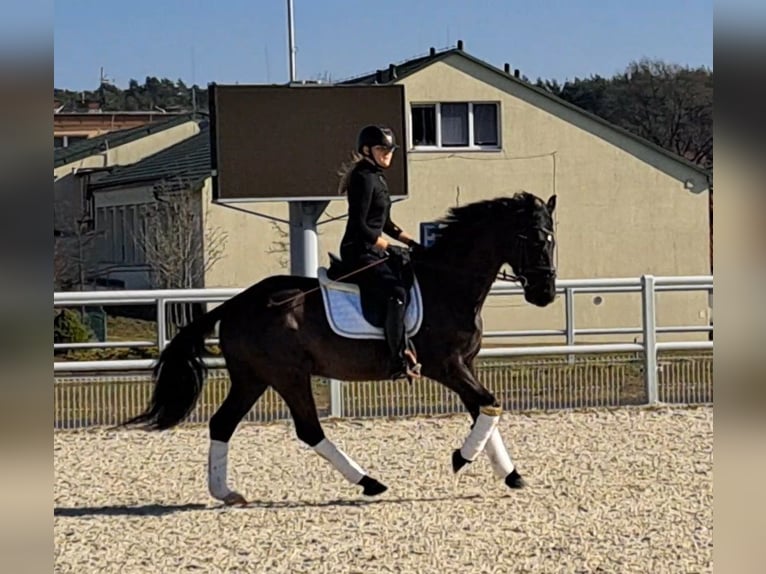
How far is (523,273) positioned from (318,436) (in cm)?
158

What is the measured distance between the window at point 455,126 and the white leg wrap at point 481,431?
821 inches

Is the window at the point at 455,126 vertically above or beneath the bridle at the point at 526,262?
above

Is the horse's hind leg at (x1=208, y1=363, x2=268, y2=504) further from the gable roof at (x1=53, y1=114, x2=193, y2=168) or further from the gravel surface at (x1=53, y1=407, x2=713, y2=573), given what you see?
the gable roof at (x1=53, y1=114, x2=193, y2=168)

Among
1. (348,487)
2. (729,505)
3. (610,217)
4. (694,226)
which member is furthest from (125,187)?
(729,505)

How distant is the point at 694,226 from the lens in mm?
29531

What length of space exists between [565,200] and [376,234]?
Result: 874 inches

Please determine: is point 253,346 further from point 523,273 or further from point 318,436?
point 523,273

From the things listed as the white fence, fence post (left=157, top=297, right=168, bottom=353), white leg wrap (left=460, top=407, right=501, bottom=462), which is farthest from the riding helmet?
fence post (left=157, top=297, right=168, bottom=353)

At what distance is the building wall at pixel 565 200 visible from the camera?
2709 centimetres

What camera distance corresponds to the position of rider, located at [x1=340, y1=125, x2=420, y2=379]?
24.2ft

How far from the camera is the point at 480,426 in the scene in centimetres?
748

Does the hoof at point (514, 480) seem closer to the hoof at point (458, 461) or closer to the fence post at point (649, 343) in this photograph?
the hoof at point (458, 461)

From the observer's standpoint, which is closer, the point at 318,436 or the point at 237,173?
the point at 318,436

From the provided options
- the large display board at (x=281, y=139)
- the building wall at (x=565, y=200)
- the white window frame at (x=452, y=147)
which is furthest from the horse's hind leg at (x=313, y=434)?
the white window frame at (x=452, y=147)
